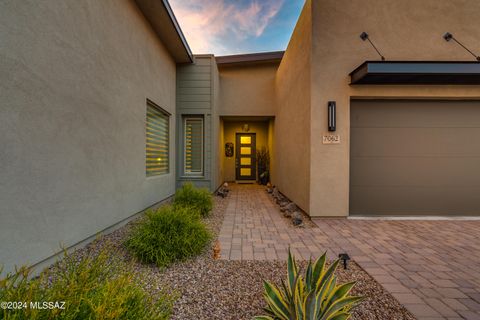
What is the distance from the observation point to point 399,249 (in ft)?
8.56

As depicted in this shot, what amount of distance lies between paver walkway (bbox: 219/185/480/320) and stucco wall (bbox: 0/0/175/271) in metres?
1.82

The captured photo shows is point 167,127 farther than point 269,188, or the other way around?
point 269,188

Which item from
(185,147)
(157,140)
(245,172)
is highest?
(157,140)

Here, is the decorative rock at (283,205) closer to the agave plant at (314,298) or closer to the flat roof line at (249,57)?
the agave plant at (314,298)

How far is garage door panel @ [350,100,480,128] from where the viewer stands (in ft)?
12.8

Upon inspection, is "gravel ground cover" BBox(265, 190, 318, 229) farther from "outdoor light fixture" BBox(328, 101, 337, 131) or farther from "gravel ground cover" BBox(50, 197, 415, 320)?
"outdoor light fixture" BBox(328, 101, 337, 131)

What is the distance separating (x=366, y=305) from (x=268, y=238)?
1503 mm

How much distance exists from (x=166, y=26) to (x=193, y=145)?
310 centimetres

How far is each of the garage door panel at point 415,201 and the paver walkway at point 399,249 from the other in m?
0.25

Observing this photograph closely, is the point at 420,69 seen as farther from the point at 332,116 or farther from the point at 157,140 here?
the point at 157,140

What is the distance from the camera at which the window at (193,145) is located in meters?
6.27

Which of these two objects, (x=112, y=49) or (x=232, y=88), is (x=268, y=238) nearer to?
(x=112, y=49)

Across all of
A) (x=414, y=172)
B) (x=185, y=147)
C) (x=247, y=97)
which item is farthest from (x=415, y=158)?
(x=185, y=147)

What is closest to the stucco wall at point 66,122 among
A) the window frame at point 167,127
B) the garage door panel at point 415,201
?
the window frame at point 167,127
